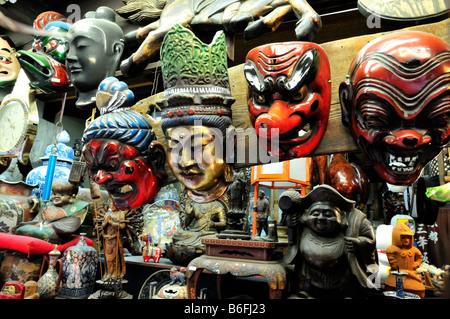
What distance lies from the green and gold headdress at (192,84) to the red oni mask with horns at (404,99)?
12.4 inches

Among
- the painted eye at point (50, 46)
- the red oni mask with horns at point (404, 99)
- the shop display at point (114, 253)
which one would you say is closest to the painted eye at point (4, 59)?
the painted eye at point (50, 46)

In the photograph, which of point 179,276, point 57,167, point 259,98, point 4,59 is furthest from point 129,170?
point 4,59

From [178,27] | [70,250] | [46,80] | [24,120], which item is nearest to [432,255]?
[178,27]

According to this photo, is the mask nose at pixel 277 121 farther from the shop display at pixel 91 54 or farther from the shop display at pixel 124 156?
the shop display at pixel 91 54

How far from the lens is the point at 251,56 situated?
757 mm

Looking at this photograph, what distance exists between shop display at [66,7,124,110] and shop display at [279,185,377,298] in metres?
0.84

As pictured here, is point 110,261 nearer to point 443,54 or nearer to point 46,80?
point 46,80

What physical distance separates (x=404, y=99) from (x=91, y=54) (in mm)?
1110

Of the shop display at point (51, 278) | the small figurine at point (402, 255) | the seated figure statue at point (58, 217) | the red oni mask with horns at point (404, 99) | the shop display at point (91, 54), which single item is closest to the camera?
the red oni mask with horns at point (404, 99)

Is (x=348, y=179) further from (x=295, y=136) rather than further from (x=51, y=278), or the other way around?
(x=51, y=278)

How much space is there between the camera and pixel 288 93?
2.33 feet

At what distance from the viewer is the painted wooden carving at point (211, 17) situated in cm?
87

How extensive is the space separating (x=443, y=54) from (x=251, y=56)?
1.22 ft

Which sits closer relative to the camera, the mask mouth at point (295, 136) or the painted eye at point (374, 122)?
the painted eye at point (374, 122)
